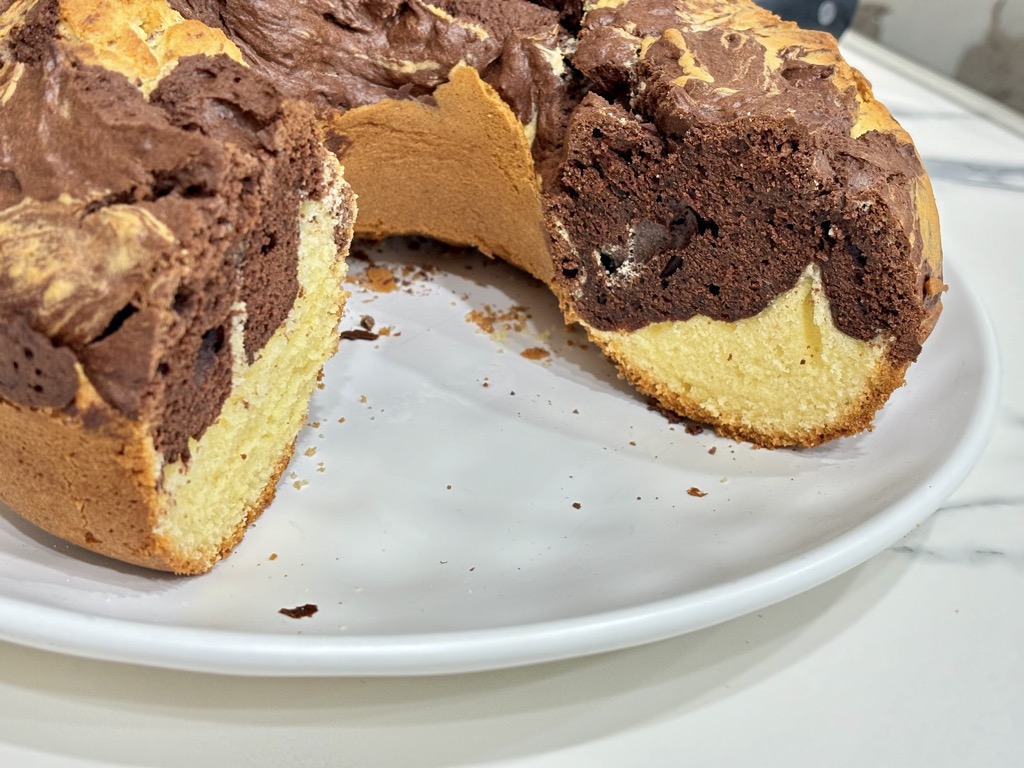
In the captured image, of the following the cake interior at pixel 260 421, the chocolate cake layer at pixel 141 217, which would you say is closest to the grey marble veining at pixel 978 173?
the cake interior at pixel 260 421

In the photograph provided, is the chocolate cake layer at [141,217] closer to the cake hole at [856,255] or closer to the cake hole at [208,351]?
the cake hole at [208,351]

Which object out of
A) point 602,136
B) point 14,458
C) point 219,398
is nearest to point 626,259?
point 602,136

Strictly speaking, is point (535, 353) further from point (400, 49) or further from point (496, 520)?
point (400, 49)

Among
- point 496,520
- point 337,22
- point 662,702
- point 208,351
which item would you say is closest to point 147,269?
point 208,351

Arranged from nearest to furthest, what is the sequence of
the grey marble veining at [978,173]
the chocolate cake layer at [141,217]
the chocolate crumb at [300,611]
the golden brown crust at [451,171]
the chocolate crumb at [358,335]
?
the chocolate cake layer at [141,217] → the chocolate crumb at [300,611] → the golden brown crust at [451,171] → the chocolate crumb at [358,335] → the grey marble veining at [978,173]

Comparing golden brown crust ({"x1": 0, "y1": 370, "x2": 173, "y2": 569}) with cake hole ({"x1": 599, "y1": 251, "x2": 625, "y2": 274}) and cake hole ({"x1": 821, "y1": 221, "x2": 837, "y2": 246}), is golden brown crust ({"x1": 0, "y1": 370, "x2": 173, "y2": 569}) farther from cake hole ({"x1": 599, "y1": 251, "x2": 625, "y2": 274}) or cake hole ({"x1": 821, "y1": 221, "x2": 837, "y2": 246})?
cake hole ({"x1": 821, "y1": 221, "x2": 837, "y2": 246})

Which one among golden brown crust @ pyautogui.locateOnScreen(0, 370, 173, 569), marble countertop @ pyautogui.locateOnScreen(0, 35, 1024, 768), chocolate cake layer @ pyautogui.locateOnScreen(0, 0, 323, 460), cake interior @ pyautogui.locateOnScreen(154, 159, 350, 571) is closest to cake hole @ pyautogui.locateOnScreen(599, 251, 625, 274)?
cake interior @ pyautogui.locateOnScreen(154, 159, 350, 571)
